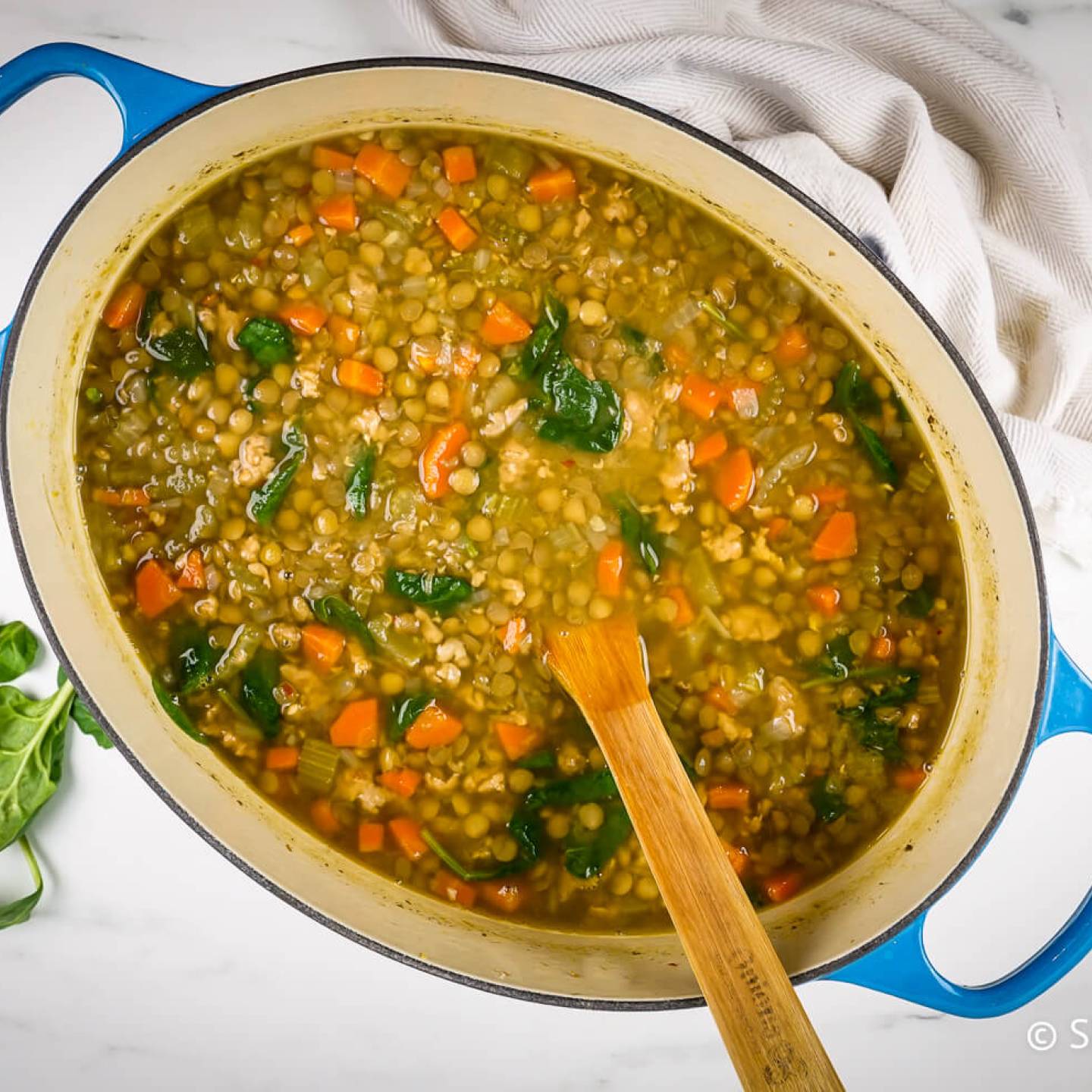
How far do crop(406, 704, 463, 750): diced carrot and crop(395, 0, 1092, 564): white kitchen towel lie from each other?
1.74 meters

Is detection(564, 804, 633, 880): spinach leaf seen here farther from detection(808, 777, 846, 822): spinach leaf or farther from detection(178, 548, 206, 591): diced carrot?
detection(178, 548, 206, 591): diced carrot


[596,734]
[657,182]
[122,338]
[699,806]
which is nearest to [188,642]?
[122,338]

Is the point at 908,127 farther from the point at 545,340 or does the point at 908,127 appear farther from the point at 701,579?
the point at 701,579

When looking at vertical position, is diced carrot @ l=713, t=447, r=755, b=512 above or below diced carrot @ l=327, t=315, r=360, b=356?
below

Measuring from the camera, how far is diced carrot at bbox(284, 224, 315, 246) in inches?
111

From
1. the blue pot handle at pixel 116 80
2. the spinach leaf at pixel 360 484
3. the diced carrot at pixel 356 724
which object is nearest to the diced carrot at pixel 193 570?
the spinach leaf at pixel 360 484

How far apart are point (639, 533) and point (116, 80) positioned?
1.71 m

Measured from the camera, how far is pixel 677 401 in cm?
284

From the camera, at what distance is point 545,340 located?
280cm

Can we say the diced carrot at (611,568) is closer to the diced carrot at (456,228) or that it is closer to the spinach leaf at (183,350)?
the diced carrot at (456,228)

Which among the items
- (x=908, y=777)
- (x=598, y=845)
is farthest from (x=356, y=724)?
(x=908, y=777)

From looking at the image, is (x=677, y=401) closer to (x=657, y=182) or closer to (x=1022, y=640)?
(x=657, y=182)

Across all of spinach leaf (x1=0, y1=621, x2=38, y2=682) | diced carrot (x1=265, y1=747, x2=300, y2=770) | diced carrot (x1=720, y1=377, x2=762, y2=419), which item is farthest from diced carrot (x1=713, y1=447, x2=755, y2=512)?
spinach leaf (x1=0, y1=621, x2=38, y2=682)

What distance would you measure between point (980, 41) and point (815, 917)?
2.49 meters
